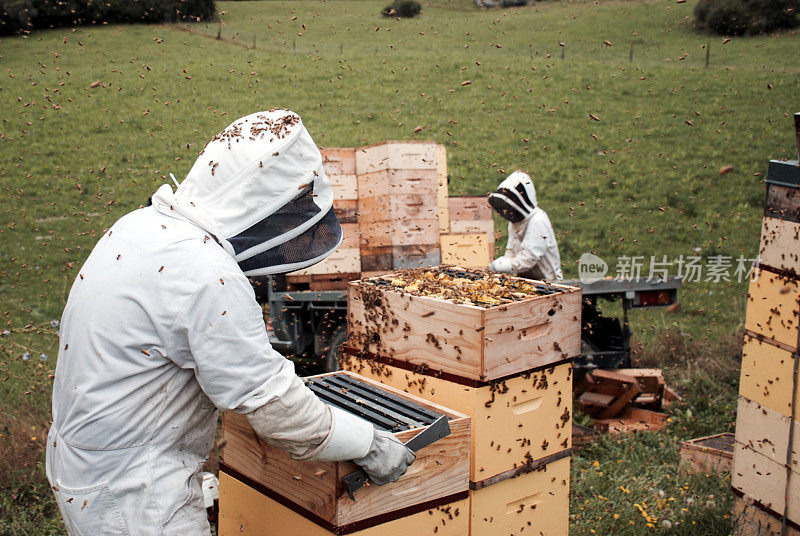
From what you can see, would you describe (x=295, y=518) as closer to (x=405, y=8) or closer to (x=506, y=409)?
(x=506, y=409)

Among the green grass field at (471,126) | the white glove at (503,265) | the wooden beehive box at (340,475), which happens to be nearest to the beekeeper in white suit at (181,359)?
the wooden beehive box at (340,475)

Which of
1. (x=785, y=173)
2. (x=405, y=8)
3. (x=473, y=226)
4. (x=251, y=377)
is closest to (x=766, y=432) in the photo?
(x=785, y=173)

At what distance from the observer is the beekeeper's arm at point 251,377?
1810mm

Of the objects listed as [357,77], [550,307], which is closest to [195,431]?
[550,307]

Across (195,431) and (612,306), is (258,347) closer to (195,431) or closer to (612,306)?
(195,431)

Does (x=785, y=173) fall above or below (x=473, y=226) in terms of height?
above

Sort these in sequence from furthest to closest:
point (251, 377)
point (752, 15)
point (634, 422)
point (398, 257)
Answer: point (752, 15) → point (398, 257) → point (634, 422) → point (251, 377)

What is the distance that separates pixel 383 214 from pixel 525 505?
145 inches

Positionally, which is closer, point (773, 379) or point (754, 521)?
point (773, 379)

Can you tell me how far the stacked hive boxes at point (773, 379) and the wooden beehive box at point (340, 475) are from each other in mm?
1962

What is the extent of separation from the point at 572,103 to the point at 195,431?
17467 mm

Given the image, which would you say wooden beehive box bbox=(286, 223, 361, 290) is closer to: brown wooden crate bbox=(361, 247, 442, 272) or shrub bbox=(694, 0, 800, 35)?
brown wooden crate bbox=(361, 247, 442, 272)

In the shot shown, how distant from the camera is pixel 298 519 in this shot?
2.24 meters

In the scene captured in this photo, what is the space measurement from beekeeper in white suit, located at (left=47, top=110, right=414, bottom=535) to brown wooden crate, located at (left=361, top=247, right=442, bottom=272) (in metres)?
4.04
